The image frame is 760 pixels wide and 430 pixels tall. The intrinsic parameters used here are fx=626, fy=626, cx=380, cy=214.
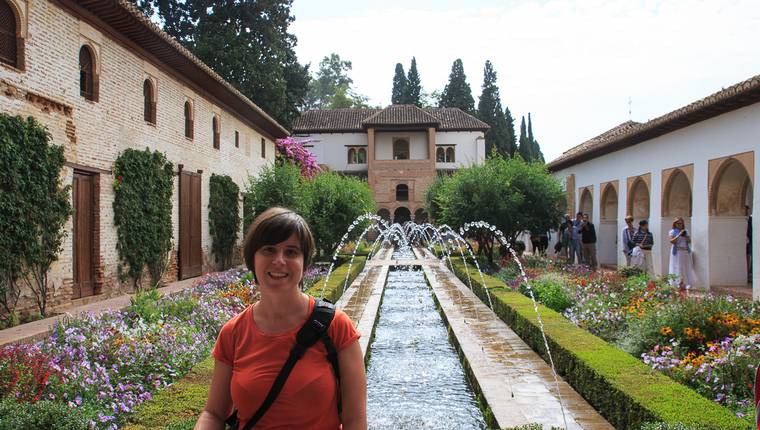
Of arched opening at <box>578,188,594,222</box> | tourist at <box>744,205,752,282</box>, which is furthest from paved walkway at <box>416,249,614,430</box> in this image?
arched opening at <box>578,188,594,222</box>

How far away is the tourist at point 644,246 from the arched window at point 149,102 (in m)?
10.8

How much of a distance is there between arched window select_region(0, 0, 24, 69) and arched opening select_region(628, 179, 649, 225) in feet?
45.7

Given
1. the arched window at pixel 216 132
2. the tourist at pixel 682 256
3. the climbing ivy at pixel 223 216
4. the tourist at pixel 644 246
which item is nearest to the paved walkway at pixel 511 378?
the tourist at pixel 682 256

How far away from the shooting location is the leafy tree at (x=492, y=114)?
48875 millimetres

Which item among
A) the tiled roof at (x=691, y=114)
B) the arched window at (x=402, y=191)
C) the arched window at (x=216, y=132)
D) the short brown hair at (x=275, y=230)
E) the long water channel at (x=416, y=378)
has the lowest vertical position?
the long water channel at (x=416, y=378)

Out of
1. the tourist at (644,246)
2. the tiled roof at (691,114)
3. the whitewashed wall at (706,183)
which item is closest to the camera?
the tiled roof at (691,114)

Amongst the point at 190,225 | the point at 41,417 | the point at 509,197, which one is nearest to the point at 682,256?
the point at 509,197

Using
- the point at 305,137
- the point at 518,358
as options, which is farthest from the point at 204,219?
the point at 305,137

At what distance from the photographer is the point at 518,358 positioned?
21.8ft

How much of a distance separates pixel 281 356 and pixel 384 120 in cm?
3969

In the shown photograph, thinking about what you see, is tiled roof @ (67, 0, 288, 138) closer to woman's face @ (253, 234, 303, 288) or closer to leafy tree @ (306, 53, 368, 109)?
woman's face @ (253, 234, 303, 288)

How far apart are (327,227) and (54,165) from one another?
10514 mm

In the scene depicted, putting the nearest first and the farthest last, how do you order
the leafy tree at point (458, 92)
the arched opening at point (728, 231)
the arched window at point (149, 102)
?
the arched opening at point (728, 231) < the arched window at point (149, 102) < the leafy tree at point (458, 92)

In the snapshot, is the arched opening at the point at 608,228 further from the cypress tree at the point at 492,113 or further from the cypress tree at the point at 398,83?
the cypress tree at the point at 398,83
